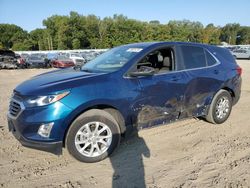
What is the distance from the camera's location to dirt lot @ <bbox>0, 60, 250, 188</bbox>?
3592mm

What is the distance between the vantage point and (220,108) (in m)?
5.84

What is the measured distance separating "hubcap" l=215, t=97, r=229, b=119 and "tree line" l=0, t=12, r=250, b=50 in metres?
77.3

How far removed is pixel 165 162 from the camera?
4.11 m

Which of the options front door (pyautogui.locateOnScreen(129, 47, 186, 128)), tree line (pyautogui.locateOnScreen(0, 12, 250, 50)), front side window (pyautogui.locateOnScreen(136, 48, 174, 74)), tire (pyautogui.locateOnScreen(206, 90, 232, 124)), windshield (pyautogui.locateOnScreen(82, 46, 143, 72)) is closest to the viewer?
front door (pyautogui.locateOnScreen(129, 47, 186, 128))

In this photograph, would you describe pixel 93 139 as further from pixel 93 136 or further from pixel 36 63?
pixel 36 63

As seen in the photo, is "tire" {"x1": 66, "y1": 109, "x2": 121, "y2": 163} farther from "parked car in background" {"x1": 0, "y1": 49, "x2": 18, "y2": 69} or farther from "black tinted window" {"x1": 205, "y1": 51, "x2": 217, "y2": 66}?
"parked car in background" {"x1": 0, "y1": 49, "x2": 18, "y2": 69}

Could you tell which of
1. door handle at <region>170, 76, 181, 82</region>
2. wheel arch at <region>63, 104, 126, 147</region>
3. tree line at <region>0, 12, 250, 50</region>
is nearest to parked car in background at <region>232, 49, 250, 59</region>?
door handle at <region>170, 76, 181, 82</region>

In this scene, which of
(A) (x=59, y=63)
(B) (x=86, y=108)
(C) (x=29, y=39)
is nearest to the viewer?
(B) (x=86, y=108)

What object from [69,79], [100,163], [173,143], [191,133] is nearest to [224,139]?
[191,133]

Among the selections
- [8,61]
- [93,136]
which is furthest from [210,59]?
[8,61]

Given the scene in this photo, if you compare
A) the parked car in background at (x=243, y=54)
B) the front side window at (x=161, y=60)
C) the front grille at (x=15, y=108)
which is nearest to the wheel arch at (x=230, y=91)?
the front side window at (x=161, y=60)

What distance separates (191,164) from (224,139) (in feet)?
4.33

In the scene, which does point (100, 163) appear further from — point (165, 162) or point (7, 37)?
point (7, 37)

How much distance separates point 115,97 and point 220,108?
2.76 metres
